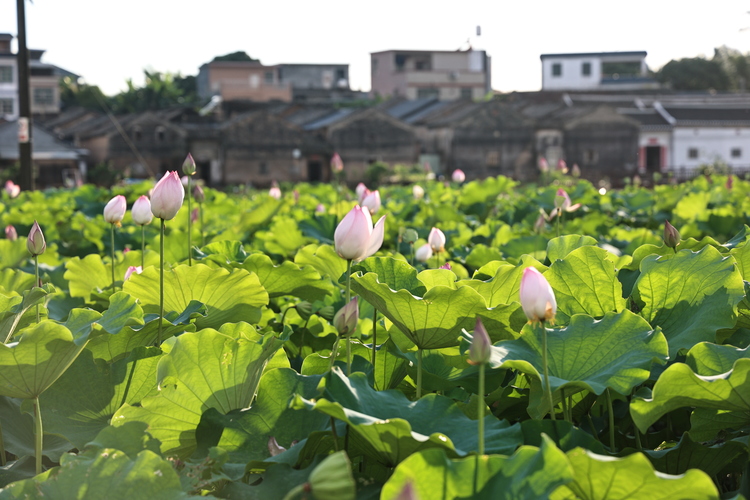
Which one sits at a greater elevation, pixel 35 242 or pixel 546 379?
pixel 35 242

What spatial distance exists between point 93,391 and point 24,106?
11137 mm

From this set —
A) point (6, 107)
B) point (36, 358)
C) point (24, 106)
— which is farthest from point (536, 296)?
point (6, 107)

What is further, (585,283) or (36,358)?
(585,283)

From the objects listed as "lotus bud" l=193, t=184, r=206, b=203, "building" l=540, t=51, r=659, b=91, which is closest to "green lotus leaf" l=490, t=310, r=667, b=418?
"lotus bud" l=193, t=184, r=206, b=203

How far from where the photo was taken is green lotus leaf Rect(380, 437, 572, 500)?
699 mm

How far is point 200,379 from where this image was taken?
1.04 m

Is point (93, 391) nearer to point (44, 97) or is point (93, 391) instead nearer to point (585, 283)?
point (585, 283)

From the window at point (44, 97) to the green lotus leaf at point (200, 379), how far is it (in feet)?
145

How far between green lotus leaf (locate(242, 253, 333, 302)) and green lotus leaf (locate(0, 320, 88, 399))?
2.18ft

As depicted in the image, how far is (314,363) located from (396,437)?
1.18 feet

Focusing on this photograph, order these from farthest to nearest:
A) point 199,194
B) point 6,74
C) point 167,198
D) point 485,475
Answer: point 6,74 < point 199,194 < point 167,198 < point 485,475

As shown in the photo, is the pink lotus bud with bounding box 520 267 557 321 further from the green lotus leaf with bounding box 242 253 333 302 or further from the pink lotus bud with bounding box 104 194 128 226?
the pink lotus bud with bounding box 104 194 128 226

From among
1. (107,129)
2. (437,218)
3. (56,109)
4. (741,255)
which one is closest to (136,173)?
(107,129)

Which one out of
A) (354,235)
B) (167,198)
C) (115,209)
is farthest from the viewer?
(115,209)
